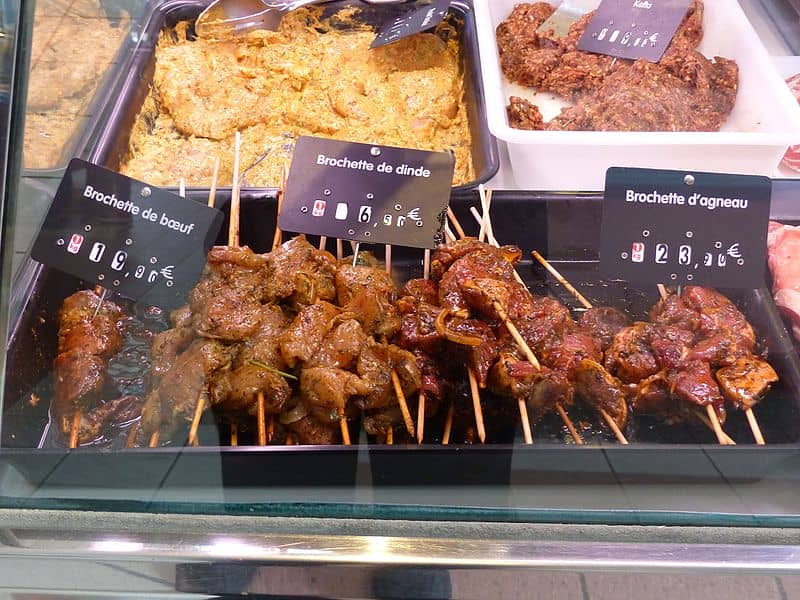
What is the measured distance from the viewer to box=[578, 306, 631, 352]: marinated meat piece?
6.36ft

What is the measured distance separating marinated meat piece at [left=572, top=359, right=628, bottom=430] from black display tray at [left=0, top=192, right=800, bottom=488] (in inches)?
3.7

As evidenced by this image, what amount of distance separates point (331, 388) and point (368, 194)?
547 millimetres

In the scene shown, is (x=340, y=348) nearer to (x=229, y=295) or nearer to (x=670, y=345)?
(x=229, y=295)

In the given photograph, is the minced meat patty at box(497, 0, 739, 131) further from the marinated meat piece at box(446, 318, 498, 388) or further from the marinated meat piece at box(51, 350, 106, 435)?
the marinated meat piece at box(51, 350, 106, 435)

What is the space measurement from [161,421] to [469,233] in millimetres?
1218

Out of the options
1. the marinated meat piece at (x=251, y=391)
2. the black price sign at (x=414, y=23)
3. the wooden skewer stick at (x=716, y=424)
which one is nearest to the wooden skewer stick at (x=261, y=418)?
the marinated meat piece at (x=251, y=391)

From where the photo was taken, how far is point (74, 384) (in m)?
1.78

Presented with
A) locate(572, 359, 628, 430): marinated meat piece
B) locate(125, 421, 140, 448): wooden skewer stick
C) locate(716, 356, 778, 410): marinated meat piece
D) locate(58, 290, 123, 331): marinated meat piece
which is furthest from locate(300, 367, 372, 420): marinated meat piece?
locate(716, 356, 778, 410): marinated meat piece

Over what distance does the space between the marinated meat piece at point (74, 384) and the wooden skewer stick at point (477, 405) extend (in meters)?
0.98

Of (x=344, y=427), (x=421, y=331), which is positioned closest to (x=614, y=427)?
(x=421, y=331)

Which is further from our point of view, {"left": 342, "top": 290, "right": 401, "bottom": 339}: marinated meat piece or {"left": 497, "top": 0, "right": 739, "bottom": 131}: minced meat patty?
{"left": 497, "top": 0, "right": 739, "bottom": 131}: minced meat patty

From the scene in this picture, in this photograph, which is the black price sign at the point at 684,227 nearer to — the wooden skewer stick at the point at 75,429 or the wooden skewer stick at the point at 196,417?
the wooden skewer stick at the point at 196,417

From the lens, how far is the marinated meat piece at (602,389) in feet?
5.74

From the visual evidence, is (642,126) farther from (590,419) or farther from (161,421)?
(161,421)
